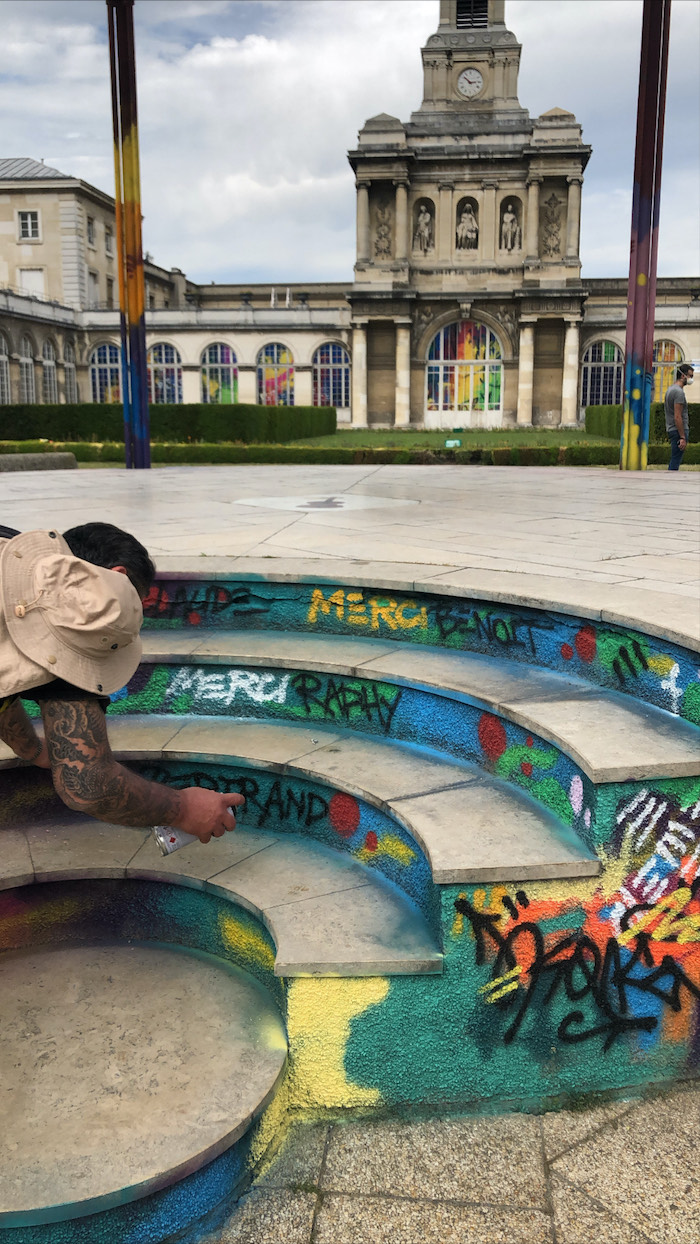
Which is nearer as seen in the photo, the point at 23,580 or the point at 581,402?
the point at 23,580

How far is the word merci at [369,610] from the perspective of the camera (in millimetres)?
3996

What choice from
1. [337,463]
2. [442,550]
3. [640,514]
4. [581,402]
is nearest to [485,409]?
[581,402]

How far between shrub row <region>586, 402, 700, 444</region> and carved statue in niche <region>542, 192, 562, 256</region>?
13.7 meters

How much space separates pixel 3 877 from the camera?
2906 mm

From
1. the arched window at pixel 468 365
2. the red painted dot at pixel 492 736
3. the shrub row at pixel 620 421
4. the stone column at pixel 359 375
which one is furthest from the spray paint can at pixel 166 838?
the arched window at pixel 468 365

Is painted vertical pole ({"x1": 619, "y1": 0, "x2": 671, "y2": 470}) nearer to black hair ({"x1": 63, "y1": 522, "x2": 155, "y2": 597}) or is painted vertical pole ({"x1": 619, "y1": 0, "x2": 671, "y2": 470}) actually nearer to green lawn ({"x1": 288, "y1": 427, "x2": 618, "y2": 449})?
green lawn ({"x1": 288, "y1": 427, "x2": 618, "y2": 449})

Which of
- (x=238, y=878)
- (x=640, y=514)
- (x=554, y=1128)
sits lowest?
(x=554, y=1128)

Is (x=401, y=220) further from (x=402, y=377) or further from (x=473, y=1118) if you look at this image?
(x=473, y=1118)

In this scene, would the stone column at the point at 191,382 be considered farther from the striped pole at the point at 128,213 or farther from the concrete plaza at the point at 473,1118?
the concrete plaza at the point at 473,1118

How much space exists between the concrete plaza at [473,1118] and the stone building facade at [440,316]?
37.3 m

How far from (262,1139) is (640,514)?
20.5ft

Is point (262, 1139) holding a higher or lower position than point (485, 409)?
lower

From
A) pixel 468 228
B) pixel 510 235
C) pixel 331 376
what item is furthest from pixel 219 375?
pixel 510 235

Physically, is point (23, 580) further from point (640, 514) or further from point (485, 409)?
point (485, 409)
